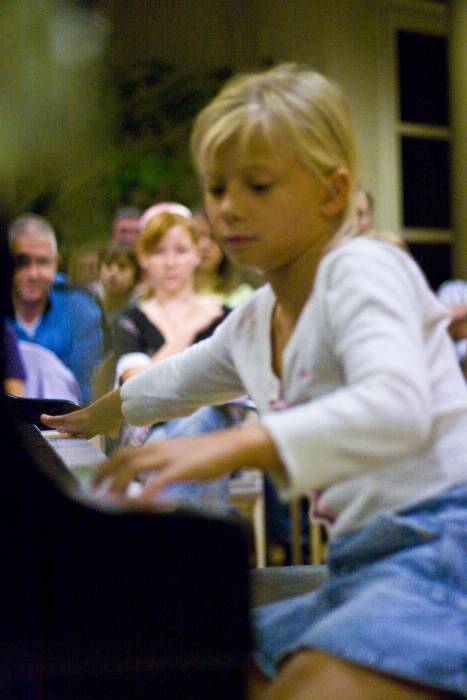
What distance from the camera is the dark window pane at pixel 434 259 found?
6.71 m

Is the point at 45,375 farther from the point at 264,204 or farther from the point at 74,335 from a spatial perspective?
the point at 264,204

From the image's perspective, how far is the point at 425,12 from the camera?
262 inches

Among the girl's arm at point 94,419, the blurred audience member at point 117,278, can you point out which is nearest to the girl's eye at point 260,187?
the girl's arm at point 94,419

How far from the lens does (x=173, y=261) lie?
354cm

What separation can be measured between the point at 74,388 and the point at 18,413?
1524 millimetres

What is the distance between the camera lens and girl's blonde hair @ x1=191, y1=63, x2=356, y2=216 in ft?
4.01

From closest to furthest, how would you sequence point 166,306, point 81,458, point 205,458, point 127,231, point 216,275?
point 205,458 → point 81,458 → point 166,306 → point 216,275 → point 127,231

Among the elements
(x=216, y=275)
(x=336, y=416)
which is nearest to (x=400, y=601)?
(x=336, y=416)

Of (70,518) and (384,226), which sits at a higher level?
(70,518)

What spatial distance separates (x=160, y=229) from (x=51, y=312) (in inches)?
18.4

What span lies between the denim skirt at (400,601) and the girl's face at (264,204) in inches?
13.1

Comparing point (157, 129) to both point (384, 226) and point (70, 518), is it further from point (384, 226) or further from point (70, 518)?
point (70, 518)

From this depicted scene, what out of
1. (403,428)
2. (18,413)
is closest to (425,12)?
(18,413)

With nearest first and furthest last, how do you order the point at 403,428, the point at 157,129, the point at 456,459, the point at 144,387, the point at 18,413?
the point at 403,428
the point at 456,459
the point at 144,387
the point at 18,413
the point at 157,129
